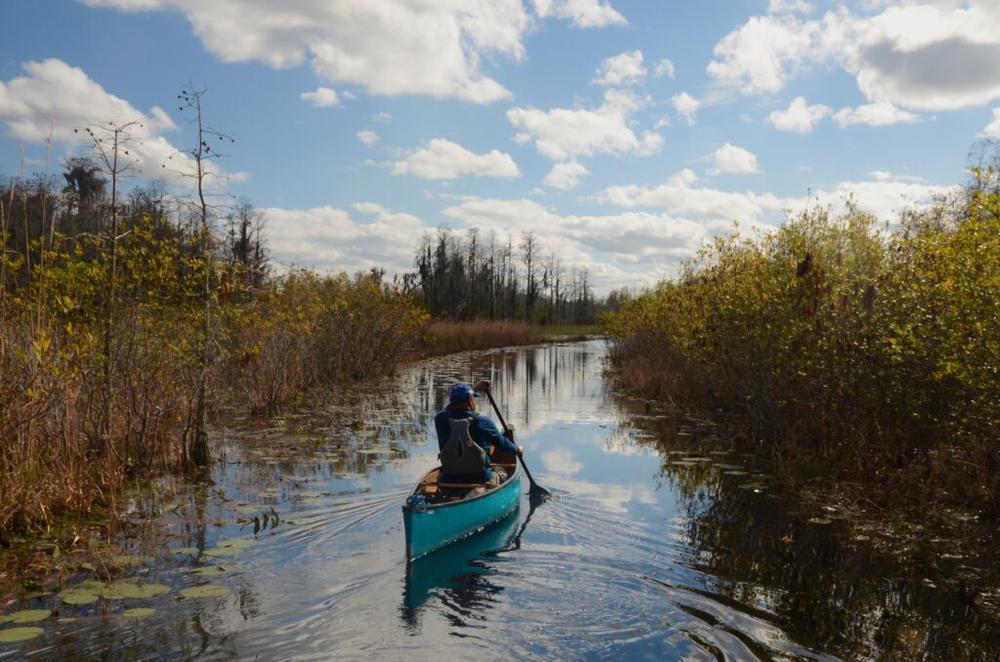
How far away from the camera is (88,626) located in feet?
18.0

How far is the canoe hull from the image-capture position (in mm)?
7047

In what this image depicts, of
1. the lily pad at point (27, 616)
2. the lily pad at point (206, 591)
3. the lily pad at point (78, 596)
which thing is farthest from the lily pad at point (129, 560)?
the lily pad at point (27, 616)

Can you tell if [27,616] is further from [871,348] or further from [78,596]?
[871,348]

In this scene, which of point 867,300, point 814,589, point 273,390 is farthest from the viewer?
point 273,390

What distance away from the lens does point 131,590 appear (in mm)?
6176

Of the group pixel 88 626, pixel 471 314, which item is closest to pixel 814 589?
pixel 88 626

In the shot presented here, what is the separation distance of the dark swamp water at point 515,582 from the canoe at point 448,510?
0.18 meters

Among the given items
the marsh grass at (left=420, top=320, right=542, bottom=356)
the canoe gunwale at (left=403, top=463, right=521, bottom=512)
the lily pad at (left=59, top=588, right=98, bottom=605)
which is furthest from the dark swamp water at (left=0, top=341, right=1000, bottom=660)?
the marsh grass at (left=420, top=320, right=542, bottom=356)

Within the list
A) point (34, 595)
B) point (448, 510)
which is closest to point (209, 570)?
point (34, 595)

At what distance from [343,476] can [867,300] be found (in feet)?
26.6

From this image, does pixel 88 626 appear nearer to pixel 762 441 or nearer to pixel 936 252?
pixel 936 252

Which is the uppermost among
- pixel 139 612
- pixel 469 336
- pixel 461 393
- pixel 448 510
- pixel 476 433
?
pixel 469 336

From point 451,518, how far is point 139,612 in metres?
3.10

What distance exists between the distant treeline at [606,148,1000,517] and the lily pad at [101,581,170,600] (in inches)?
321
